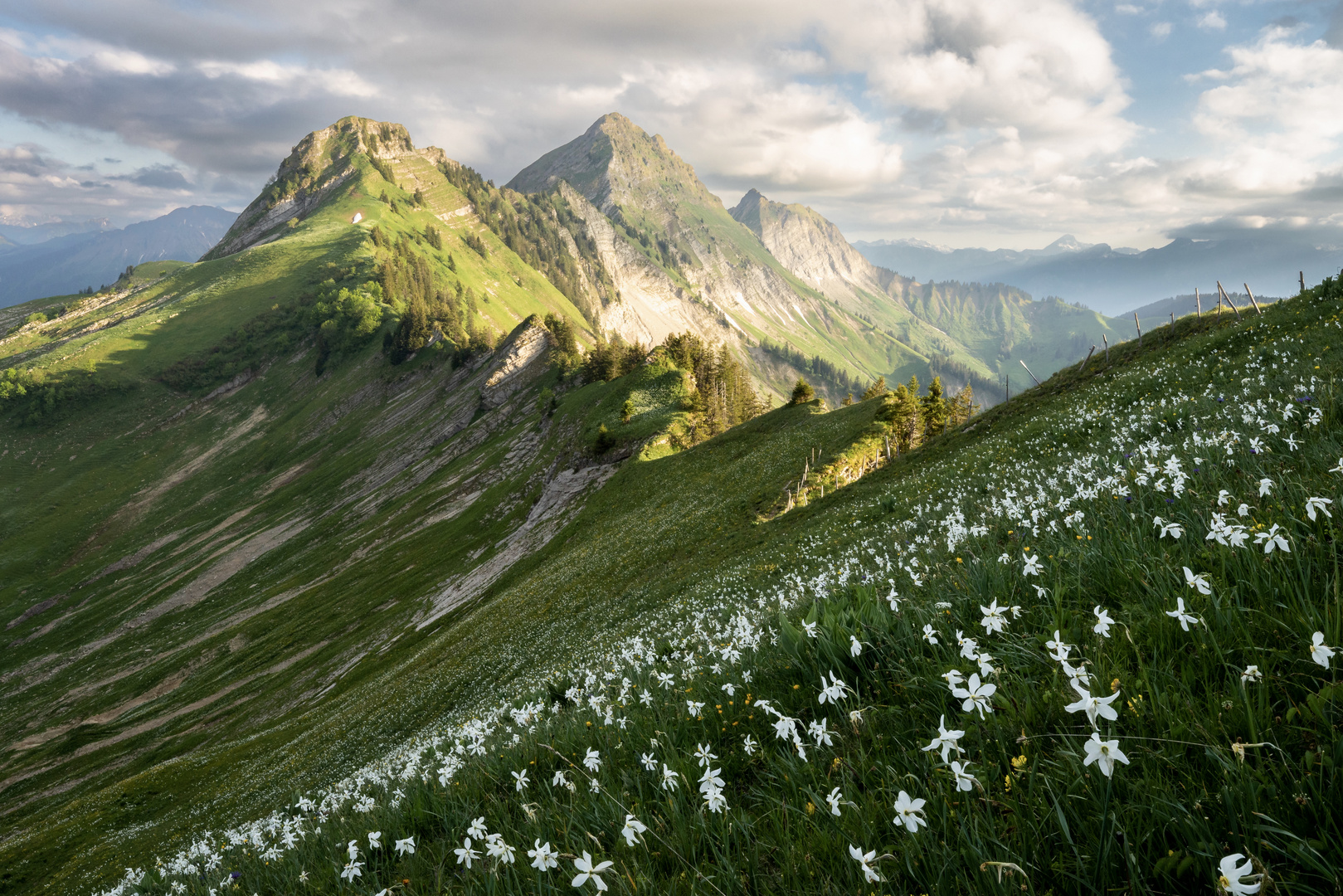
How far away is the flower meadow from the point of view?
191cm

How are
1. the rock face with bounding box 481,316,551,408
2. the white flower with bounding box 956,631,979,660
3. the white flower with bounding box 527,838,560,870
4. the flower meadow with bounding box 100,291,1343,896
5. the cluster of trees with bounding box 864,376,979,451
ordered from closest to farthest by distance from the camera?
the flower meadow with bounding box 100,291,1343,896, the white flower with bounding box 527,838,560,870, the white flower with bounding box 956,631,979,660, the cluster of trees with bounding box 864,376,979,451, the rock face with bounding box 481,316,551,408

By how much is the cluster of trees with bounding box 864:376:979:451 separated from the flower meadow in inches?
1369

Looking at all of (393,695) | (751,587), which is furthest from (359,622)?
(751,587)

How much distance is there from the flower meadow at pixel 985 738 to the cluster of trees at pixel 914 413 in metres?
34.8

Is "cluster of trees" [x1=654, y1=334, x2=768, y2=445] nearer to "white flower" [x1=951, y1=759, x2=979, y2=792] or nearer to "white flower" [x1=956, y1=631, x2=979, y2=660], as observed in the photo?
"white flower" [x1=956, y1=631, x2=979, y2=660]

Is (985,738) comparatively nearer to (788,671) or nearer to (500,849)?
(788,671)

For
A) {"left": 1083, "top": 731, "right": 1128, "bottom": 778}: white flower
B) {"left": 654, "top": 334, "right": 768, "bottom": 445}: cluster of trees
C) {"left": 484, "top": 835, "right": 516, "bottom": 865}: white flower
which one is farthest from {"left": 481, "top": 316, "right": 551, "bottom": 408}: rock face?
{"left": 1083, "top": 731, "right": 1128, "bottom": 778}: white flower

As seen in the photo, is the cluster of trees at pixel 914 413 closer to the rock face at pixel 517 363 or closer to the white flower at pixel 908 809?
the white flower at pixel 908 809

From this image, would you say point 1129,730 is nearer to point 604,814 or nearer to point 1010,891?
point 1010,891

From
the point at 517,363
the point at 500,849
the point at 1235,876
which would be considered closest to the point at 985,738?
the point at 1235,876

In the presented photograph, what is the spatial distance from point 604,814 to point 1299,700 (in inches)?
148

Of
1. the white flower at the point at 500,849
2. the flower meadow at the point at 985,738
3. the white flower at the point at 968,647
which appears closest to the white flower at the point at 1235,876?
the flower meadow at the point at 985,738

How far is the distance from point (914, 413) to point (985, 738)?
53.9m

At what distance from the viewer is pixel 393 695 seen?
3150cm
